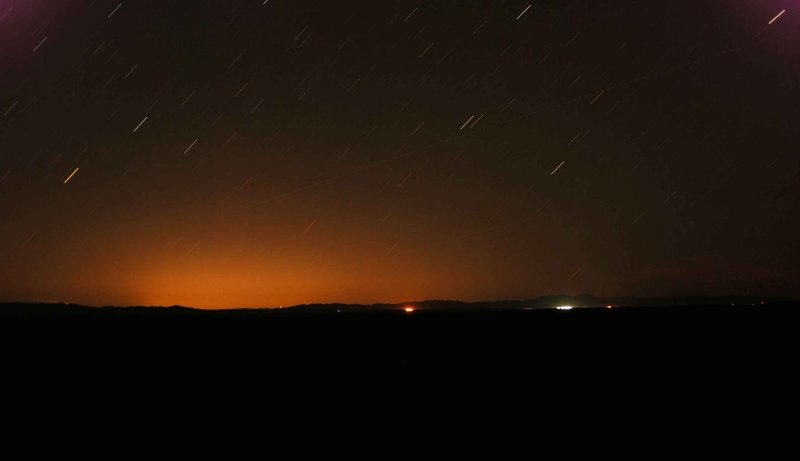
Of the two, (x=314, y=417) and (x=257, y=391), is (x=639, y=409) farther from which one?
(x=257, y=391)

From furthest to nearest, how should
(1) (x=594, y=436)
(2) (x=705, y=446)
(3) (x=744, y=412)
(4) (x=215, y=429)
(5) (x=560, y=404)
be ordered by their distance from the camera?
(5) (x=560, y=404) → (3) (x=744, y=412) → (4) (x=215, y=429) → (1) (x=594, y=436) → (2) (x=705, y=446)

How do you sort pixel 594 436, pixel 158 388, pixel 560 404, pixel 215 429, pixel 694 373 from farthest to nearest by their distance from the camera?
pixel 694 373, pixel 158 388, pixel 560 404, pixel 215 429, pixel 594 436

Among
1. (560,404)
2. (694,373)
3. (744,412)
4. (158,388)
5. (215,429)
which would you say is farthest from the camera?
(694,373)

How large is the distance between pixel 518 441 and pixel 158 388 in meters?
7.33

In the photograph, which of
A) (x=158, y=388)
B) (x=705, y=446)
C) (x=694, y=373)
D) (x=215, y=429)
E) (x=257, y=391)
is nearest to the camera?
(x=705, y=446)

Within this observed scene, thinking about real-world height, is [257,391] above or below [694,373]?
below

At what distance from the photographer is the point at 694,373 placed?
12.1 m

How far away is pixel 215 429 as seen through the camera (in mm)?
7602

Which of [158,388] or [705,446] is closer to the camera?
[705,446]

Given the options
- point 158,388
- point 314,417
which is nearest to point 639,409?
point 314,417

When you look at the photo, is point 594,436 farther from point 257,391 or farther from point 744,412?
point 257,391

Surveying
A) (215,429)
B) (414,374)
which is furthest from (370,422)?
(414,374)

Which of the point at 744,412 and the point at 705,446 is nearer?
the point at 705,446

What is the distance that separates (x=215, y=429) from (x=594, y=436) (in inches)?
179
